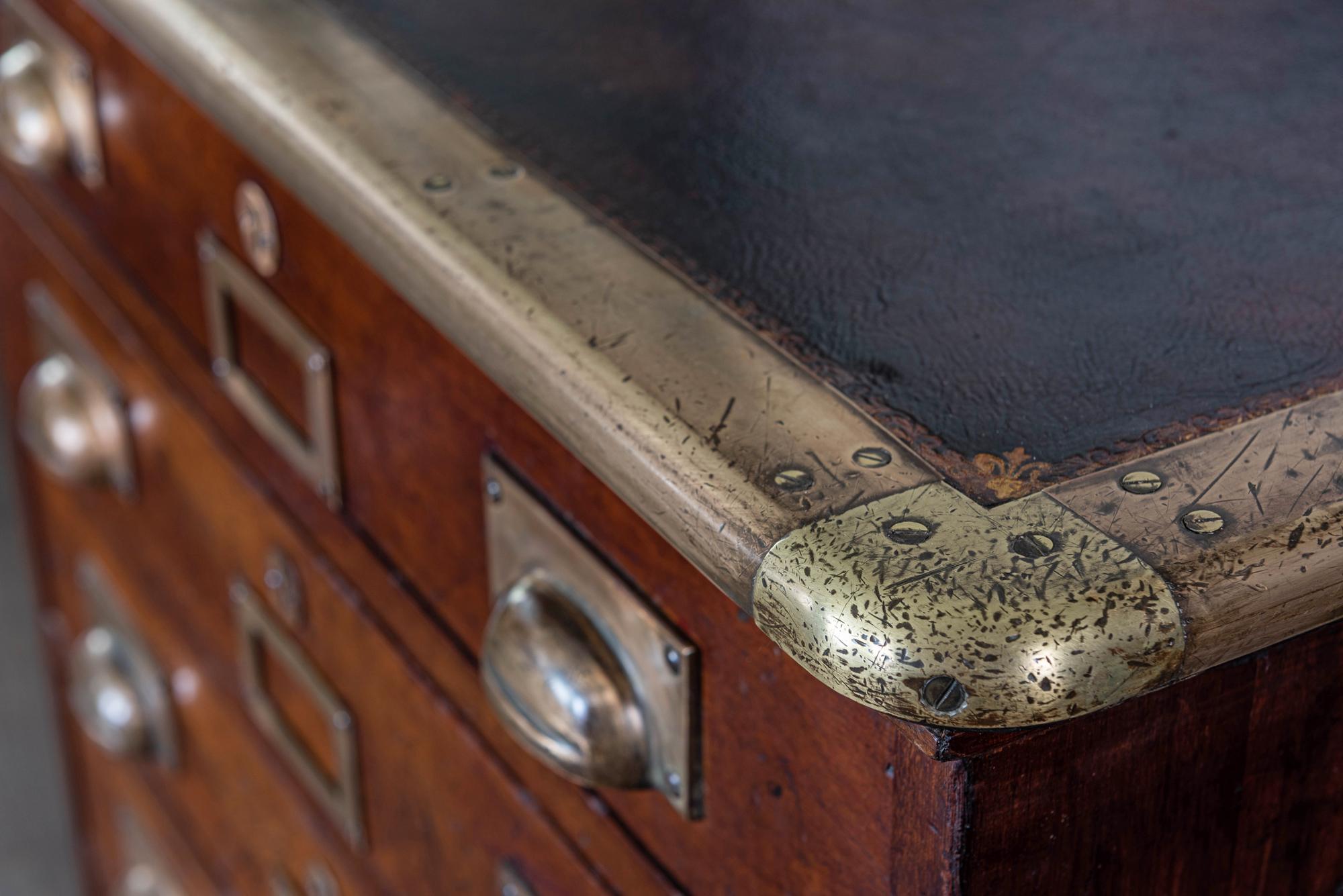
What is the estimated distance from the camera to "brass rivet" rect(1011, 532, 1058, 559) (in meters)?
0.30

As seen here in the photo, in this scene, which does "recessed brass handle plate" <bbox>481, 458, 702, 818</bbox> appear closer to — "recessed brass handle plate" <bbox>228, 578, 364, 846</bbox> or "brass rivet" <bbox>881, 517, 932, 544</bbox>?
"brass rivet" <bbox>881, 517, 932, 544</bbox>

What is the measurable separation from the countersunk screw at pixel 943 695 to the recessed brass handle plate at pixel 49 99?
0.59m

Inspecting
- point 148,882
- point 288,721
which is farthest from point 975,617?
point 148,882

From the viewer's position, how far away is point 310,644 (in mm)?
672

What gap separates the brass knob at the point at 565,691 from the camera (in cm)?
42

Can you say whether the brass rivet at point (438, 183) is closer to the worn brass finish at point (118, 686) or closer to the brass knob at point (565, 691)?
the brass knob at point (565, 691)

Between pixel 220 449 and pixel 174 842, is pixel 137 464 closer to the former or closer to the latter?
pixel 220 449

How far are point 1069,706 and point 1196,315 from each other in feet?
→ 0.50

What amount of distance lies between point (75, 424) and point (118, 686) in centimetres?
17

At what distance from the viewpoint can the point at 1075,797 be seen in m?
0.34

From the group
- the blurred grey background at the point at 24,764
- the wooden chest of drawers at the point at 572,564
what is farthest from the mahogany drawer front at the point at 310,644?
the blurred grey background at the point at 24,764

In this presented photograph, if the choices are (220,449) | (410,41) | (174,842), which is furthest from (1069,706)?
(174,842)

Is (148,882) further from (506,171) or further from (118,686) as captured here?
(506,171)

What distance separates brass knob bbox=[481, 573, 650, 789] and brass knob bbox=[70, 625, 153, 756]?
0.54m
